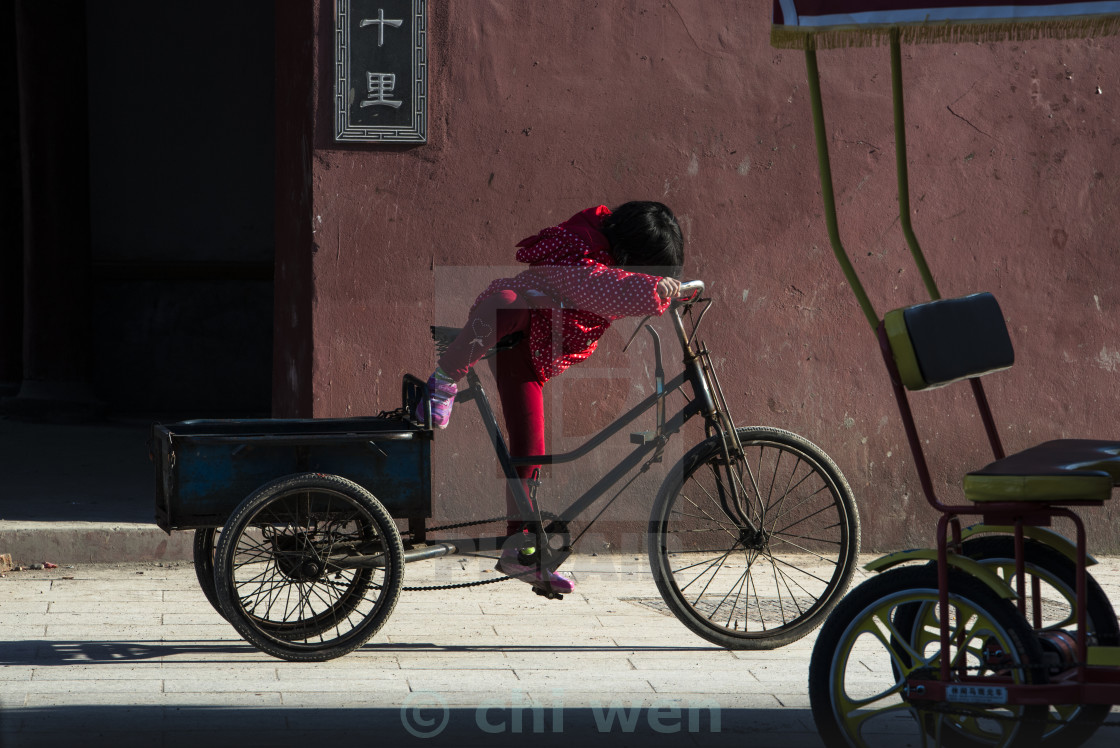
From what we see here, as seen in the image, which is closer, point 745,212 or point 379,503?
point 379,503

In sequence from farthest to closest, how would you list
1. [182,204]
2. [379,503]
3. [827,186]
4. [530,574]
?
[182,204] → [530,574] → [379,503] → [827,186]

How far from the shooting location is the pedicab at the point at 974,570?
321 centimetres

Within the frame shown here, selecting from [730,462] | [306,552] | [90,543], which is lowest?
[90,543]

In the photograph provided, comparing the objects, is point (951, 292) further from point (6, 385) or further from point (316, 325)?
point (6, 385)

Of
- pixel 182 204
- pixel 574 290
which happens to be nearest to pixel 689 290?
pixel 574 290

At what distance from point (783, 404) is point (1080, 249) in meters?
1.73

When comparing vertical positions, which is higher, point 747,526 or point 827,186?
point 827,186

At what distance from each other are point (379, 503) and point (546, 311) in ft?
3.11

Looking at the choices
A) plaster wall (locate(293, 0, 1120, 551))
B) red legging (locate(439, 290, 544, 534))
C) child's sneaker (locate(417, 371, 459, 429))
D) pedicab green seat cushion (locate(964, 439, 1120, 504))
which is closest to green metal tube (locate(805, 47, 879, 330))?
pedicab green seat cushion (locate(964, 439, 1120, 504))

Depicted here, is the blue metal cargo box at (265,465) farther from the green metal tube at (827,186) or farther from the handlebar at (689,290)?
the green metal tube at (827,186)

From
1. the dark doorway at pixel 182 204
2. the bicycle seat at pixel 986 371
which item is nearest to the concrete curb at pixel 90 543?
the bicycle seat at pixel 986 371

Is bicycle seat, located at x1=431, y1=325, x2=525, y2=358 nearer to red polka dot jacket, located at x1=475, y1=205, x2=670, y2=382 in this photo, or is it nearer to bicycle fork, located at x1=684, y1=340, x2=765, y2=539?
red polka dot jacket, located at x1=475, y1=205, x2=670, y2=382

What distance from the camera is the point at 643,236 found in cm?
487

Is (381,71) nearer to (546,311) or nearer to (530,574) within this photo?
(546,311)
